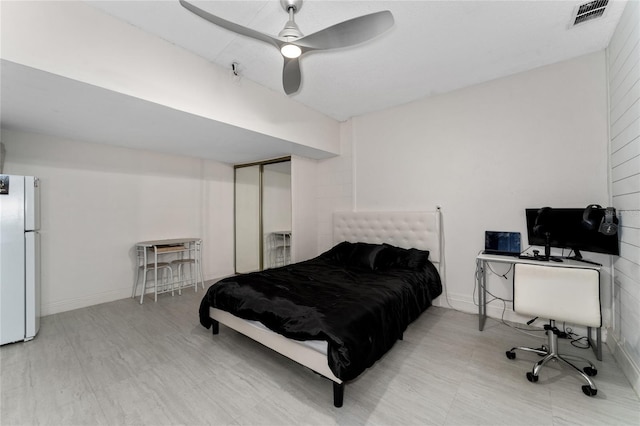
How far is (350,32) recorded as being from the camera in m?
1.75

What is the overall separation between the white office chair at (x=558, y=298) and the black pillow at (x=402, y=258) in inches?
46.3

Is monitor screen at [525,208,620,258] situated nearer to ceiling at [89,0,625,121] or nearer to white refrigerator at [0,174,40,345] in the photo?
ceiling at [89,0,625,121]

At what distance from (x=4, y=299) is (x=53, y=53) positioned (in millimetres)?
2224

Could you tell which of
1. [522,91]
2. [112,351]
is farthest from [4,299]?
[522,91]

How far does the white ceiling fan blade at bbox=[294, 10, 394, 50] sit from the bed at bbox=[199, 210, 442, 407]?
192cm

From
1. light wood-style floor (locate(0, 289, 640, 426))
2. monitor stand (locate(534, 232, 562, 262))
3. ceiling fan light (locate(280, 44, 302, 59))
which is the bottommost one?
light wood-style floor (locate(0, 289, 640, 426))

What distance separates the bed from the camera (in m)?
1.78

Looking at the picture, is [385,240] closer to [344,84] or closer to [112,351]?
[344,84]

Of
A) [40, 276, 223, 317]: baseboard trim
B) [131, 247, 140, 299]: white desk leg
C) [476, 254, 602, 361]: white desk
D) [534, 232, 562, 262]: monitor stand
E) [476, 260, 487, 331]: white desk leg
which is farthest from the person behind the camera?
[131, 247, 140, 299]: white desk leg

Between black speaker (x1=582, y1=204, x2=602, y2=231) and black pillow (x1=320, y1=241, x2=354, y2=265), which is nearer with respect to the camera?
black speaker (x1=582, y1=204, x2=602, y2=231)

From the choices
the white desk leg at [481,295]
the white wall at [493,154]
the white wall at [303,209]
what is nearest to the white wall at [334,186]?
the white wall at [303,209]

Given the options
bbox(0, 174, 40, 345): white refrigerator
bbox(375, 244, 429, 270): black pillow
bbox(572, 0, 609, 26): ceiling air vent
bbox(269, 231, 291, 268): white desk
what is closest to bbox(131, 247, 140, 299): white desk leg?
bbox(0, 174, 40, 345): white refrigerator

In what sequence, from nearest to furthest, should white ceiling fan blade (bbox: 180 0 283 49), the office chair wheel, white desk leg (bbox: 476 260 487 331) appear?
white ceiling fan blade (bbox: 180 0 283 49) → the office chair wheel → white desk leg (bbox: 476 260 487 331)

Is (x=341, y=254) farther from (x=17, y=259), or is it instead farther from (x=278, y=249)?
(x=17, y=259)
